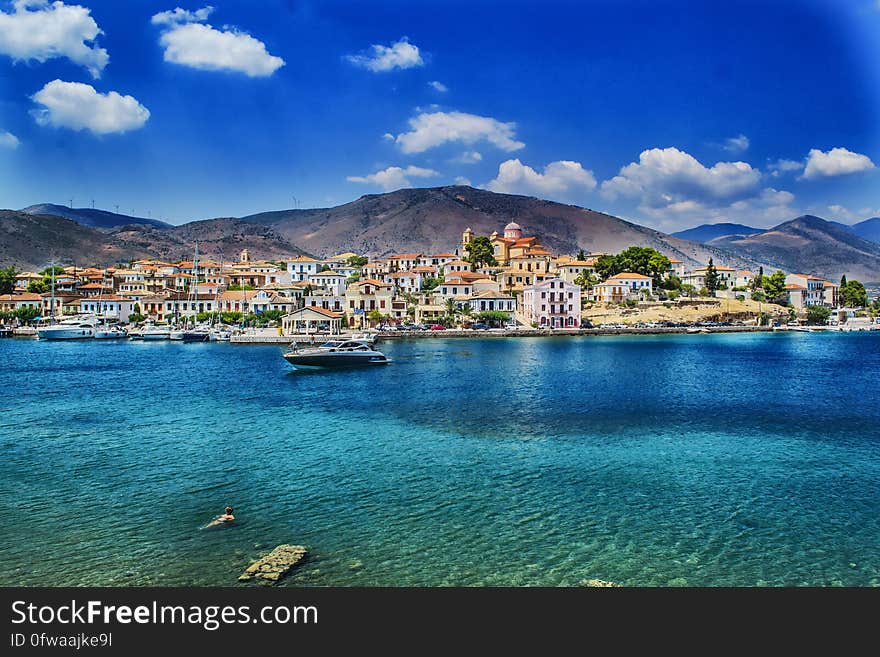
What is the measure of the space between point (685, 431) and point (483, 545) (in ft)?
32.7

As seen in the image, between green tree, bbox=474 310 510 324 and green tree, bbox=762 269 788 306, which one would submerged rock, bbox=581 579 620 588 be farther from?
green tree, bbox=762 269 788 306

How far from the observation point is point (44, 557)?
913 cm

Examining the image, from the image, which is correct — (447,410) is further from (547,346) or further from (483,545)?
(547,346)

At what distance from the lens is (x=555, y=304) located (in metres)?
63.3

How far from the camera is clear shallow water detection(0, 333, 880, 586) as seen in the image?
9039 mm

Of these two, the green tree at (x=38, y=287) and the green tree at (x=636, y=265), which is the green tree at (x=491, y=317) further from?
the green tree at (x=38, y=287)

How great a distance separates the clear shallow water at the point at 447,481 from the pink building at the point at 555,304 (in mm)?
35677

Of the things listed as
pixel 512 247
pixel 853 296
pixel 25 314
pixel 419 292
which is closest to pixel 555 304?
pixel 419 292

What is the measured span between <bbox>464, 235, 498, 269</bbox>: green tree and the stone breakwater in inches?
2815

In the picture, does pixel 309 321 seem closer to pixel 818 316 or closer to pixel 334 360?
pixel 334 360

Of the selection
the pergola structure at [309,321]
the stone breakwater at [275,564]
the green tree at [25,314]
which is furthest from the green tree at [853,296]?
the green tree at [25,314]

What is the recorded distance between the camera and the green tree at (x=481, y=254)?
8062cm

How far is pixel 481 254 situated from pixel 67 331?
45.7 meters
